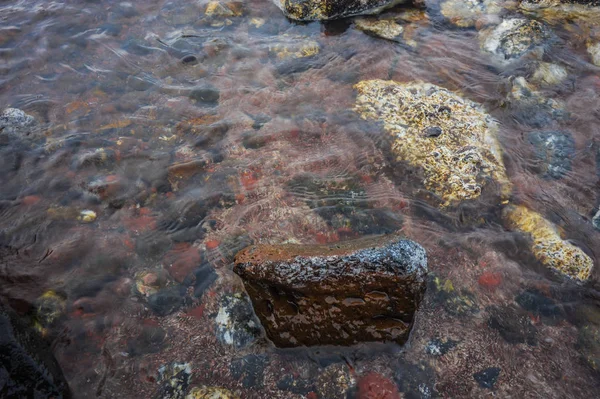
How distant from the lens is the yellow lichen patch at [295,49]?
5742mm

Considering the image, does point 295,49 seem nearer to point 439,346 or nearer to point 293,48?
point 293,48

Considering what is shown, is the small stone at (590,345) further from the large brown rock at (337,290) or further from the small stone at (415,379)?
the large brown rock at (337,290)

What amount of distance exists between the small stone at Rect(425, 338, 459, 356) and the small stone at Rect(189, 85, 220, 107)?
3.86 m

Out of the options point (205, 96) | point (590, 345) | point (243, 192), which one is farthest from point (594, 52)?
point (205, 96)

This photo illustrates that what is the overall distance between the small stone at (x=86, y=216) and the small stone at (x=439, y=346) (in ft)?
11.4

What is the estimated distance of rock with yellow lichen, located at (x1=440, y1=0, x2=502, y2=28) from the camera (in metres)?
6.23

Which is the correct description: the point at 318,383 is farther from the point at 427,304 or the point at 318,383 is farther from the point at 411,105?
the point at 411,105

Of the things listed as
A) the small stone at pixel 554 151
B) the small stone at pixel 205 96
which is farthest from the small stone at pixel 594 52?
the small stone at pixel 205 96

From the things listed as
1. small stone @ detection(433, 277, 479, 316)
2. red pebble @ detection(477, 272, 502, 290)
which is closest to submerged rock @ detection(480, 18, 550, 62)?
red pebble @ detection(477, 272, 502, 290)

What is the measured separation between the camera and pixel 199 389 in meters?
2.97

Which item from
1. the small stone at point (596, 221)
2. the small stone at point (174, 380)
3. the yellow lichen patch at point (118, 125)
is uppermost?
the yellow lichen patch at point (118, 125)

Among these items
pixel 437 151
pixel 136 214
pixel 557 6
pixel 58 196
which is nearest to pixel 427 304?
pixel 437 151

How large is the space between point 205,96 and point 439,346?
4.12 meters

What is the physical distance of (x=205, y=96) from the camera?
523 centimetres
